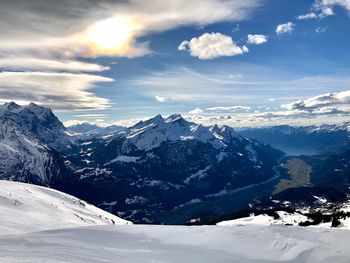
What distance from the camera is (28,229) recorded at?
93.0ft

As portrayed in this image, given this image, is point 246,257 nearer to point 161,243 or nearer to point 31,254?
point 161,243

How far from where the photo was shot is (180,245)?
23.9 m

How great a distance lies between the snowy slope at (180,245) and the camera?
64.3 ft

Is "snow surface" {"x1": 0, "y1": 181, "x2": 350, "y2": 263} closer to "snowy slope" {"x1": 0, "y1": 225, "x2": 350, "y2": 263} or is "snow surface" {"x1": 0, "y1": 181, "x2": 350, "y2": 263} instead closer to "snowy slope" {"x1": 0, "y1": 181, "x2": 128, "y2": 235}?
"snowy slope" {"x1": 0, "y1": 225, "x2": 350, "y2": 263}

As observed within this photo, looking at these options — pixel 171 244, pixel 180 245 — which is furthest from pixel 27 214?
pixel 180 245

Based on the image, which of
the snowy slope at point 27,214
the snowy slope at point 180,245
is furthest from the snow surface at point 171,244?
the snowy slope at point 27,214

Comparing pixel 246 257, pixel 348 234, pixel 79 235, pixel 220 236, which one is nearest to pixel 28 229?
pixel 79 235

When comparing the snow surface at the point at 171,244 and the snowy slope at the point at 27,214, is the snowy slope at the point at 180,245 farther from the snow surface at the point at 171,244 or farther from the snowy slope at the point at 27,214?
the snowy slope at the point at 27,214

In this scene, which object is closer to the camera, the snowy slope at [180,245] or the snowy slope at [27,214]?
the snowy slope at [180,245]

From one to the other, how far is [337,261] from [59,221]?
78.1 feet

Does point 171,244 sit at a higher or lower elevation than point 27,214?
higher

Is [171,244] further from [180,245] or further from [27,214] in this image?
[27,214]

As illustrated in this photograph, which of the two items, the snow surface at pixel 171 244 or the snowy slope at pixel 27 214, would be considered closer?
the snow surface at pixel 171 244

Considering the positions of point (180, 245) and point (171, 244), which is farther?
point (171, 244)
